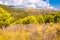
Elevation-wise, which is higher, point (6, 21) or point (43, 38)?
point (43, 38)

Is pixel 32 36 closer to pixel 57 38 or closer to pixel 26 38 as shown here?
pixel 26 38

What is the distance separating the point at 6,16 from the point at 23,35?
51.1m

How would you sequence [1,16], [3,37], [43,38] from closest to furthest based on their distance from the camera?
[43,38], [3,37], [1,16]

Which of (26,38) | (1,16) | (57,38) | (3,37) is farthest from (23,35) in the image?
(1,16)

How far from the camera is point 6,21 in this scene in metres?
55.5

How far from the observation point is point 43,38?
560 cm

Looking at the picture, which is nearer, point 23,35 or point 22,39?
point 22,39

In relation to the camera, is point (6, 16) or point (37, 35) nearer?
point (37, 35)

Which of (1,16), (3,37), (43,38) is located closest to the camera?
(43,38)

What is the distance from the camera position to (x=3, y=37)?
5.99 metres

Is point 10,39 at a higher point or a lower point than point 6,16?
higher

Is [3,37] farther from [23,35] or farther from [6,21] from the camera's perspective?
[6,21]

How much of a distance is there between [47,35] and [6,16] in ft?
168

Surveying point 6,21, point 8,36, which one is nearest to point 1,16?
point 6,21
